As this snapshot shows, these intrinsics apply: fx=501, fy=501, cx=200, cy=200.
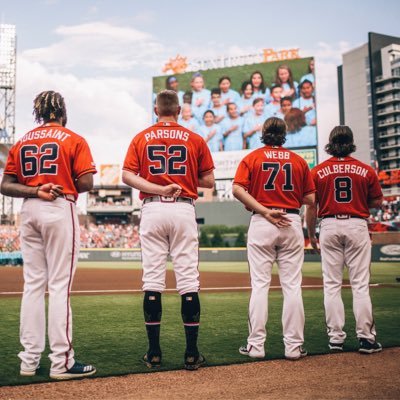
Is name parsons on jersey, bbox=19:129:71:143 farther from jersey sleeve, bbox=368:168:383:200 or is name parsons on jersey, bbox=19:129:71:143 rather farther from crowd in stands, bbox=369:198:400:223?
crowd in stands, bbox=369:198:400:223

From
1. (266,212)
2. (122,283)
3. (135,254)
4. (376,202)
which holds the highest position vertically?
(376,202)

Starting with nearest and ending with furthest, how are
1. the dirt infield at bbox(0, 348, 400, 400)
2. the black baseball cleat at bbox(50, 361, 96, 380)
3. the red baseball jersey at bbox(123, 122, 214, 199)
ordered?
the dirt infield at bbox(0, 348, 400, 400) < the black baseball cleat at bbox(50, 361, 96, 380) < the red baseball jersey at bbox(123, 122, 214, 199)

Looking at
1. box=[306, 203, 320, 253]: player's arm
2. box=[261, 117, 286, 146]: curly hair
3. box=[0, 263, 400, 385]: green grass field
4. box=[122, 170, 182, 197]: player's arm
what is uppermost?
box=[261, 117, 286, 146]: curly hair

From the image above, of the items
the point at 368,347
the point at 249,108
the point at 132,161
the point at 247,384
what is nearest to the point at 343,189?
the point at 368,347

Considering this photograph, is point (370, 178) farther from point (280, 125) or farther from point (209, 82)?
point (209, 82)

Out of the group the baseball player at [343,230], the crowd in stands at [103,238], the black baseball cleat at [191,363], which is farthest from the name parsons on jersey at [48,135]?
the crowd in stands at [103,238]

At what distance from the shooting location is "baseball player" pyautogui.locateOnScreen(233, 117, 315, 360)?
4027mm

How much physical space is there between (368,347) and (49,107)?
3.21 metres

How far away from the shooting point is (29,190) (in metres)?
3.46

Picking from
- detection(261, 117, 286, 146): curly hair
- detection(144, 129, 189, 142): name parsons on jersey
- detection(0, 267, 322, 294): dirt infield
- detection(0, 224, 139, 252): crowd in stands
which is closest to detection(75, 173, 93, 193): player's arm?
detection(144, 129, 189, 142): name parsons on jersey

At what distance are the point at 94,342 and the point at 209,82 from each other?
140 feet

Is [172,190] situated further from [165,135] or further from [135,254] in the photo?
[135,254]

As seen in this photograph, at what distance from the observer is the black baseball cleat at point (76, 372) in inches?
132

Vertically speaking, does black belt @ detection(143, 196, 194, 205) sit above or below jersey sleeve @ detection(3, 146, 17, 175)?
below
